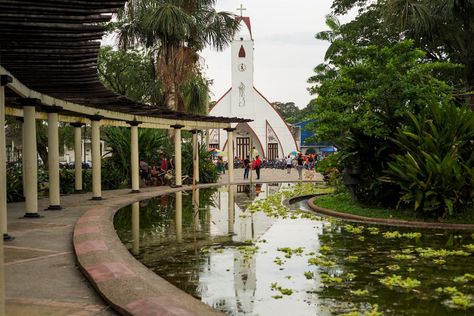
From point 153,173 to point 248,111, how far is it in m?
33.1

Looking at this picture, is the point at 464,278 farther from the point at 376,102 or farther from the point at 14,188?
the point at 14,188

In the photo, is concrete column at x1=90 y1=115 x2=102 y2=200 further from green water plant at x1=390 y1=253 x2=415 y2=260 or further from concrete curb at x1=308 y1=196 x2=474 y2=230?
green water plant at x1=390 y1=253 x2=415 y2=260

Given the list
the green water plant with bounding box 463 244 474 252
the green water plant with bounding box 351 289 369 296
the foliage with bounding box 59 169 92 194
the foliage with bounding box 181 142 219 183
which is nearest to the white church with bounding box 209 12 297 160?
the foliage with bounding box 181 142 219 183

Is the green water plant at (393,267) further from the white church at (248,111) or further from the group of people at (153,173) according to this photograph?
the white church at (248,111)

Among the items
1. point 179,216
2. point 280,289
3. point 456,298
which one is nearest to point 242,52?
point 179,216

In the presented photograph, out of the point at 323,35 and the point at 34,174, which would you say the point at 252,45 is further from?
the point at 34,174

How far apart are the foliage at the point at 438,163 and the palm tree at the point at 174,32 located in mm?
13720

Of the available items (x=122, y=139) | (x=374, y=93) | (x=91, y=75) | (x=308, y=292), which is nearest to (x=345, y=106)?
(x=374, y=93)

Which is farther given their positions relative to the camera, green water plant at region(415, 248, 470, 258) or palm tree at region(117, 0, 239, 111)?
palm tree at region(117, 0, 239, 111)

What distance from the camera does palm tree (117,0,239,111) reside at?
22.8 metres

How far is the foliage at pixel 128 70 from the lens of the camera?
31453 mm

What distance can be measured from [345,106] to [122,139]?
11.7 meters

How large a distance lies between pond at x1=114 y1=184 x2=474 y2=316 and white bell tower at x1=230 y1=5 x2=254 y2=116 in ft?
142

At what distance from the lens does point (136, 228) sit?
10.9 meters
